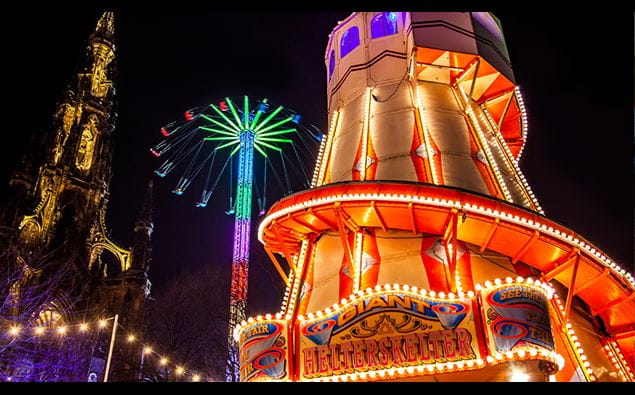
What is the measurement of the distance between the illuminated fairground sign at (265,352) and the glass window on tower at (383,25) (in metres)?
13.5

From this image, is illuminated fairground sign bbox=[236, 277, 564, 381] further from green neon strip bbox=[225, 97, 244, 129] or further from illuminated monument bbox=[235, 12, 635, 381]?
green neon strip bbox=[225, 97, 244, 129]

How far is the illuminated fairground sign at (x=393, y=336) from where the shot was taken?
11.9 metres

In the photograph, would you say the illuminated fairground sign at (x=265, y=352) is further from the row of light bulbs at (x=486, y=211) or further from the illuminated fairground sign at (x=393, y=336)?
the row of light bulbs at (x=486, y=211)

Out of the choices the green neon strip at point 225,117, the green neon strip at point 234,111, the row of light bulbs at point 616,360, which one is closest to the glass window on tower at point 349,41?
the green neon strip at point 225,117

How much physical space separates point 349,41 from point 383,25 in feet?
5.57

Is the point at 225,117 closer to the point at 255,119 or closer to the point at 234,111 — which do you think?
the point at 234,111

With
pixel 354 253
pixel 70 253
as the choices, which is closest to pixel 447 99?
pixel 354 253

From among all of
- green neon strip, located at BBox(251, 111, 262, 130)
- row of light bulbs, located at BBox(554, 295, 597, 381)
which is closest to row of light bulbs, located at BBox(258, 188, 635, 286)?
row of light bulbs, located at BBox(554, 295, 597, 381)

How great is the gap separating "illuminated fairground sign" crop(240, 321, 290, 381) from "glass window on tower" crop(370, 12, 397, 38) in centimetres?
1347

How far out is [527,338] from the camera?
11.5 metres

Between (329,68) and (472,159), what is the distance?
887 cm


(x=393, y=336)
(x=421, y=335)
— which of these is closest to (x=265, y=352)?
(x=393, y=336)

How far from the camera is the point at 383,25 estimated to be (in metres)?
22.7
